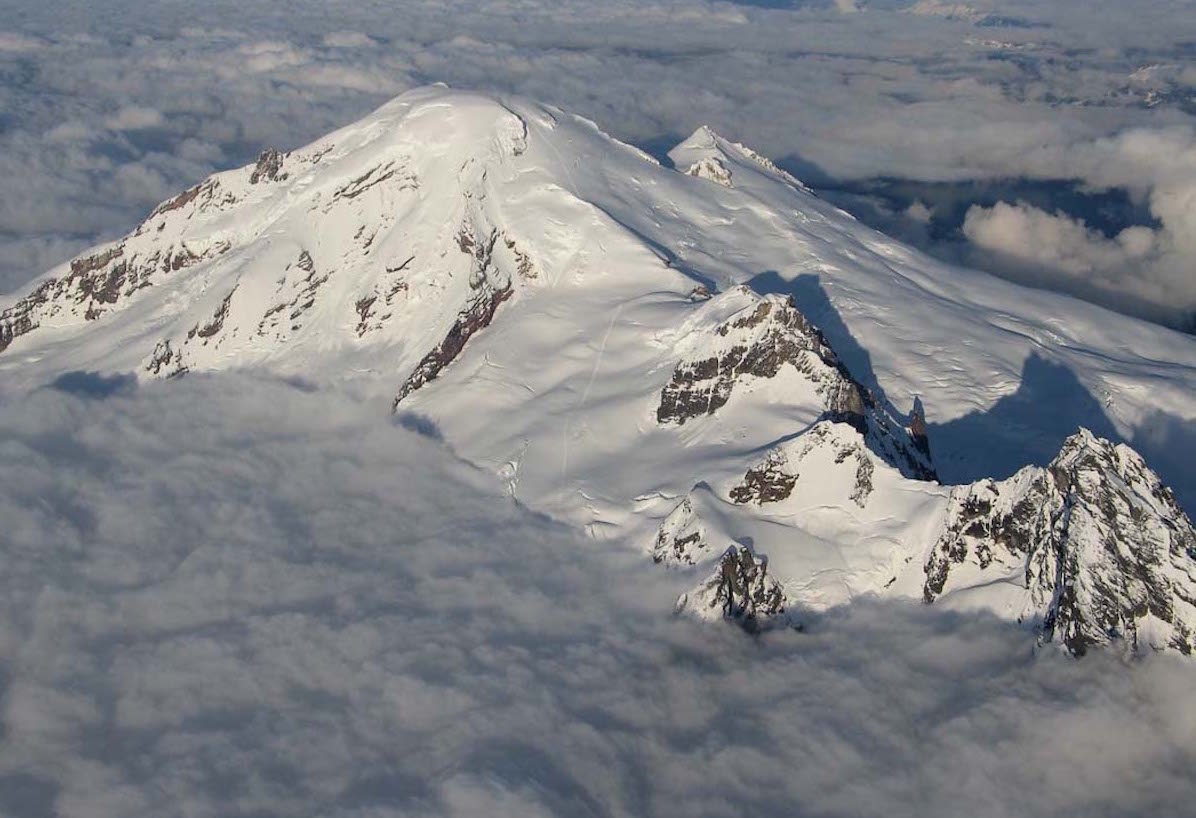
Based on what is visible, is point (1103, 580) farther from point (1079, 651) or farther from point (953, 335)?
point (953, 335)

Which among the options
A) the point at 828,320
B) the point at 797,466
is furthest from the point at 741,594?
the point at 828,320

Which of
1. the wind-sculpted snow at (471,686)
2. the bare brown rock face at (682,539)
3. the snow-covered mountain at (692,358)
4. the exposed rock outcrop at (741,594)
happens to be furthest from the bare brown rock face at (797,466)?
the wind-sculpted snow at (471,686)

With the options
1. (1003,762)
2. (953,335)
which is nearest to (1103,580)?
(1003,762)

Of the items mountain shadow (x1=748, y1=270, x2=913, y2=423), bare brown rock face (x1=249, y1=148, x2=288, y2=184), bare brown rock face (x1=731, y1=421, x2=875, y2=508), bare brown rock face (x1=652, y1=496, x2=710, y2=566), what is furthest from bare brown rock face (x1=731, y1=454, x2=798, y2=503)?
bare brown rock face (x1=249, y1=148, x2=288, y2=184)

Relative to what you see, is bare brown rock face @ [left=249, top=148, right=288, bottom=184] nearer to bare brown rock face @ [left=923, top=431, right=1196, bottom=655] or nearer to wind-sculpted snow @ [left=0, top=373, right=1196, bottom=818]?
wind-sculpted snow @ [left=0, top=373, right=1196, bottom=818]

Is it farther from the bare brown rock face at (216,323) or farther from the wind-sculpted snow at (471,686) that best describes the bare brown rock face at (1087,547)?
the bare brown rock face at (216,323)
